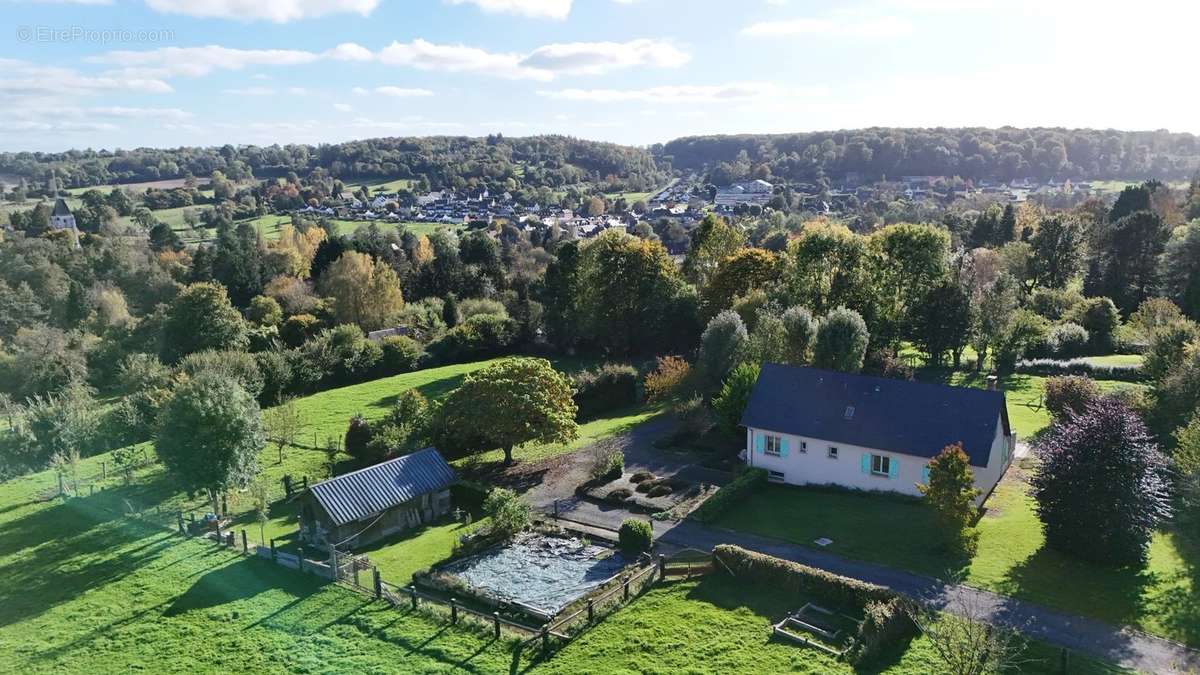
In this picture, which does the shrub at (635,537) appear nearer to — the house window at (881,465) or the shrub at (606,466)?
the shrub at (606,466)

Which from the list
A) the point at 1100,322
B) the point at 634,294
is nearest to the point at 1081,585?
the point at 634,294

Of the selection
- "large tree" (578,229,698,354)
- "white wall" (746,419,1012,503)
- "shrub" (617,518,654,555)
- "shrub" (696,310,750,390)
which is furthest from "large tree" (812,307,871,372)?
"shrub" (617,518,654,555)

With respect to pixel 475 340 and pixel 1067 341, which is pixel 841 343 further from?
pixel 475 340

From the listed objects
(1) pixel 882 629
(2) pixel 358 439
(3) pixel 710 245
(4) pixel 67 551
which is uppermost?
(3) pixel 710 245

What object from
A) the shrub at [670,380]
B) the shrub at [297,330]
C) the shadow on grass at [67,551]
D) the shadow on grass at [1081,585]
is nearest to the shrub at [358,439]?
the shadow on grass at [67,551]

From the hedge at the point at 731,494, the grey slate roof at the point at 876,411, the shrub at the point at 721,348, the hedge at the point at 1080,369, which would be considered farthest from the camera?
the hedge at the point at 1080,369

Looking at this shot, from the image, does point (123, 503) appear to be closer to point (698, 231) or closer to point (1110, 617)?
point (1110, 617)
